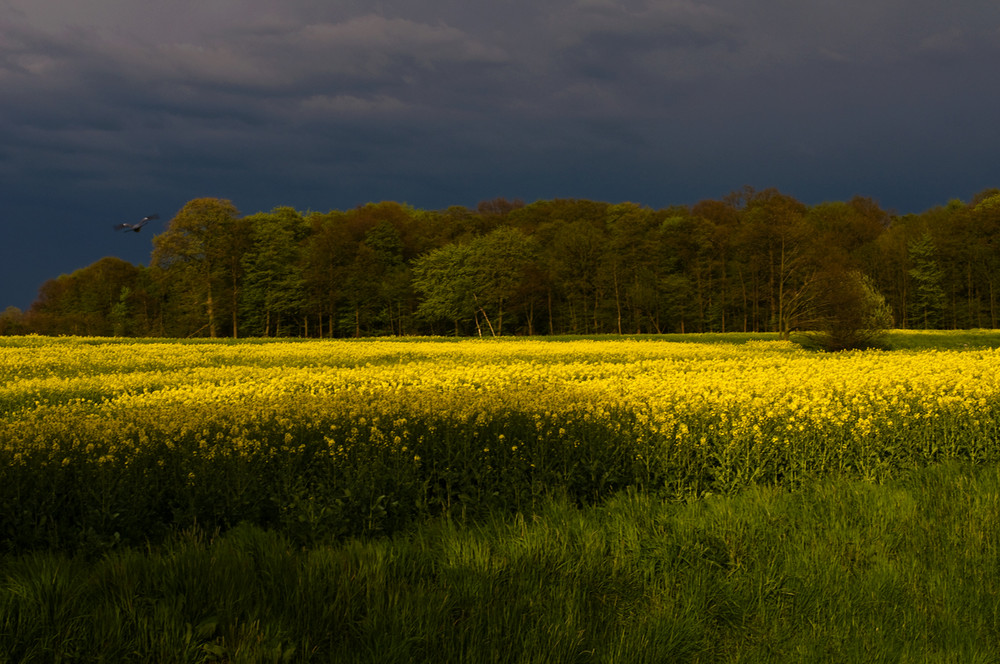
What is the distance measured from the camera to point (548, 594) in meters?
4.26

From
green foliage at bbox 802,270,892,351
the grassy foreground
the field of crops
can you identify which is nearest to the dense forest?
green foliage at bbox 802,270,892,351

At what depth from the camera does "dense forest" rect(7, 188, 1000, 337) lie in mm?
60688

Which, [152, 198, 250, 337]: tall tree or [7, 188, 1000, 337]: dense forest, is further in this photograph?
[7, 188, 1000, 337]: dense forest

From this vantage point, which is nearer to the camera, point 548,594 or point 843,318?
point 548,594

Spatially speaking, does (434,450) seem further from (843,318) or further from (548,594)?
(843,318)

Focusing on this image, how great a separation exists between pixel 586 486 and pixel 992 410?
20.7 ft

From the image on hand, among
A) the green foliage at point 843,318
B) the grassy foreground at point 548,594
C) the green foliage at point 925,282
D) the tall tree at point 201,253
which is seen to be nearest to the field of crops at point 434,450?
the grassy foreground at point 548,594

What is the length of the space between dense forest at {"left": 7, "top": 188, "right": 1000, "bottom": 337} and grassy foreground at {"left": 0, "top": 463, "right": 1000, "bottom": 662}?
176ft

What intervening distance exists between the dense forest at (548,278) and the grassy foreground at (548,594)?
5376cm

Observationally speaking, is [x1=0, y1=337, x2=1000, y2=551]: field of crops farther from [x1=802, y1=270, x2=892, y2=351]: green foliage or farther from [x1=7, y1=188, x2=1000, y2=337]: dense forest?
[x1=7, y1=188, x2=1000, y2=337]: dense forest

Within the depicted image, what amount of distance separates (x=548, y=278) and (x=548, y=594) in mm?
60583

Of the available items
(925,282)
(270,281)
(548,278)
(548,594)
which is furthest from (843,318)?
(270,281)

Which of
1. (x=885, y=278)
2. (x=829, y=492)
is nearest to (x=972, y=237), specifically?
(x=885, y=278)

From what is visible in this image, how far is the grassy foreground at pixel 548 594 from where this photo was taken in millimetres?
3527
